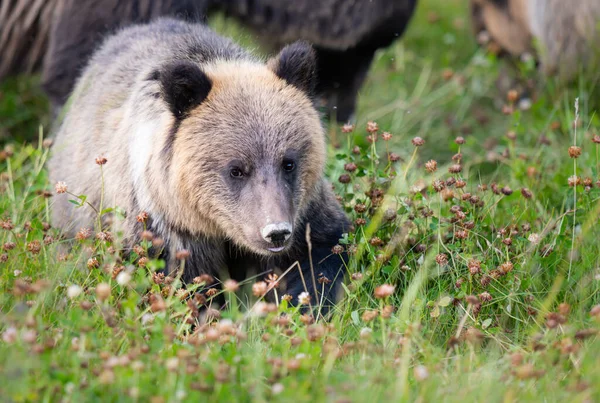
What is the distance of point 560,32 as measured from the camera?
7.34m

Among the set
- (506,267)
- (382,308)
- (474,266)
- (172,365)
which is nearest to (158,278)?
(382,308)

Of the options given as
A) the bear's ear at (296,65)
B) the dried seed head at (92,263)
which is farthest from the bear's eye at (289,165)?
the dried seed head at (92,263)

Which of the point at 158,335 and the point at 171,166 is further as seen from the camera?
the point at 171,166

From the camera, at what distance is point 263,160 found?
14.3ft

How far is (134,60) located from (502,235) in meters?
2.47

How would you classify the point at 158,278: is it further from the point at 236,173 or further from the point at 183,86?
the point at 183,86

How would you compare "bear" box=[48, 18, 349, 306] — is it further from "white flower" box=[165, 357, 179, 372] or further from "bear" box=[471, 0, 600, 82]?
"bear" box=[471, 0, 600, 82]

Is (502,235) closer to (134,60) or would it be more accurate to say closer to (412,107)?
(134,60)

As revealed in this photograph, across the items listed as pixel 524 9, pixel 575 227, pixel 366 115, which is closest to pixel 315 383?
pixel 575 227

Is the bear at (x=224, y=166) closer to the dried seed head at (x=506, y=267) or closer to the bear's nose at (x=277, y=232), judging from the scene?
the bear's nose at (x=277, y=232)

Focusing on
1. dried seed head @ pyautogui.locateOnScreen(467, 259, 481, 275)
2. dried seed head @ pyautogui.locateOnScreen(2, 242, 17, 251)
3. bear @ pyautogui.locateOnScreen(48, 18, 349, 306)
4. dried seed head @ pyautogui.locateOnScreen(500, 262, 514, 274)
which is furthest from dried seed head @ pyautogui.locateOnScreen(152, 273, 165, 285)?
dried seed head @ pyautogui.locateOnScreen(500, 262, 514, 274)

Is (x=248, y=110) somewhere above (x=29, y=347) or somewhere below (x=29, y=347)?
above

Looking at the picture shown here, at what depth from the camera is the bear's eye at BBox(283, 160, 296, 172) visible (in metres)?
4.42

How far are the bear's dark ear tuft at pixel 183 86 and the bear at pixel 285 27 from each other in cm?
200
